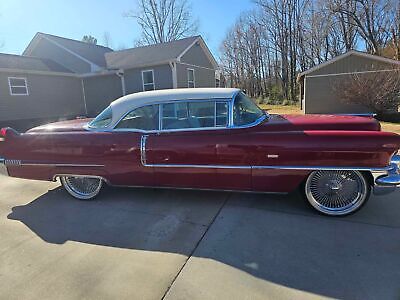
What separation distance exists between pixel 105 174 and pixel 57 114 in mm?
15870

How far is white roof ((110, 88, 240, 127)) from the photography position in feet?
12.7

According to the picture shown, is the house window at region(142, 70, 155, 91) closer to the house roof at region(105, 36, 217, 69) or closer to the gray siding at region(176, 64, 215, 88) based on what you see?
the house roof at region(105, 36, 217, 69)

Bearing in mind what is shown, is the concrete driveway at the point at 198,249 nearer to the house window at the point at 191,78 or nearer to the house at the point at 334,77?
the house at the point at 334,77

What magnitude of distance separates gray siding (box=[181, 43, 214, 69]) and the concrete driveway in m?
15.6

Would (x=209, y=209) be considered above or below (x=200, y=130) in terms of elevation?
below

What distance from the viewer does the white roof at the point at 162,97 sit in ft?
12.7

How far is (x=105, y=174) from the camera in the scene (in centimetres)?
406

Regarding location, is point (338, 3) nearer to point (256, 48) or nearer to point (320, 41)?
point (320, 41)

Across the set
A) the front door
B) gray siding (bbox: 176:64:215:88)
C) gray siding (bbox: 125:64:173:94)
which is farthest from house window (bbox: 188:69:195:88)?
the front door

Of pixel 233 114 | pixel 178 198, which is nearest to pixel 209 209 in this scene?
pixel 178 198

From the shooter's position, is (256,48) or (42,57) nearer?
(42,57)

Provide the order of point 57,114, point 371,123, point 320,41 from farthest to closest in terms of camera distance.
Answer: point 320,41, point 57,114, point 371,123

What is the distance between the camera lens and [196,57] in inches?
787

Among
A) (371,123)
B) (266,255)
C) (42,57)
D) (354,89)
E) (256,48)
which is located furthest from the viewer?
(256,48)
